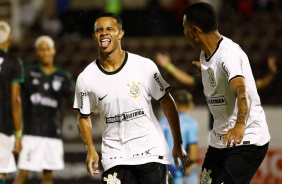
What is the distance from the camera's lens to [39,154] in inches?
337

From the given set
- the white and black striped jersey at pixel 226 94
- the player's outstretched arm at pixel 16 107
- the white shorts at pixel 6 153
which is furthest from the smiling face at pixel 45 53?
the white and black striped jersey at pixel 226 94

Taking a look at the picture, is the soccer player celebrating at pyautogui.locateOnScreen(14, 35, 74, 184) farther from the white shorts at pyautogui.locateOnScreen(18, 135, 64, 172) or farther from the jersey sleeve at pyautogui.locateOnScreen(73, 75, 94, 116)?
the jersey sleeve at pyautogui.locateOnScreen(73, 75, 94, 116)

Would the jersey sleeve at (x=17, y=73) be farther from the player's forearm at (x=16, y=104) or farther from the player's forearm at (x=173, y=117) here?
the player's forearm at (x=173, y=117)

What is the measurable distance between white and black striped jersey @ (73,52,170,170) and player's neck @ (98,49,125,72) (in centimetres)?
4

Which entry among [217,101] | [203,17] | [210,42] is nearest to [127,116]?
[217,101]

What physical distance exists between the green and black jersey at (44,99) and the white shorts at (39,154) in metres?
0.09

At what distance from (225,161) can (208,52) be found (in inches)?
34.1

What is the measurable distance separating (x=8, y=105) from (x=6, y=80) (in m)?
0.32

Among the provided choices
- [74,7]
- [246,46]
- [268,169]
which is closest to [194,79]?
[268,169]

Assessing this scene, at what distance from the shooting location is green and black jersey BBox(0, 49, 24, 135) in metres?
7.59

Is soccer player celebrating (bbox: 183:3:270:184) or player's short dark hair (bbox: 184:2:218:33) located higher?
player's short dark hair (bbox: 184:2:218:33)

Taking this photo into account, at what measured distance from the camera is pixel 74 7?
15945 millimetres

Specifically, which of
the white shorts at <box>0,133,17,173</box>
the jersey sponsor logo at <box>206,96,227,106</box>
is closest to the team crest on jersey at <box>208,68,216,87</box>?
the jersey sponsor logo at <box>206,96,227,106</box>

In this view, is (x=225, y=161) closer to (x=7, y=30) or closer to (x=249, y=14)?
(x=7, y=30)
